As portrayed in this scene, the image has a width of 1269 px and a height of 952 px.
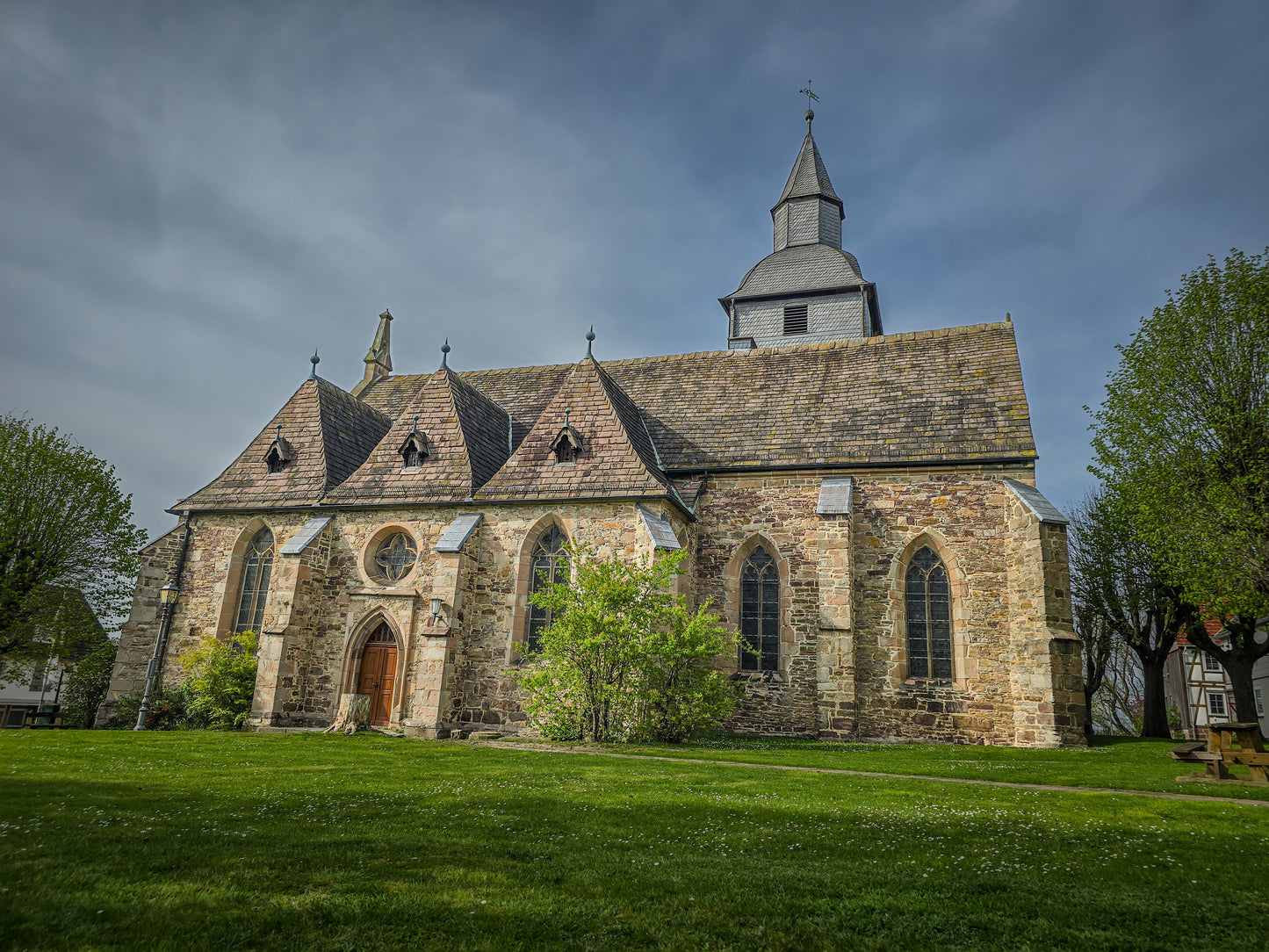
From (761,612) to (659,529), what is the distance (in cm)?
394

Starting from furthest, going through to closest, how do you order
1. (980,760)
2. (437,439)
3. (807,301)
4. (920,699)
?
1. (807,301)
2. (437,439)
3. (920,699)
4. (980,760)

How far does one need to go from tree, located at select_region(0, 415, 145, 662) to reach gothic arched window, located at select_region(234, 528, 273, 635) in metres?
5.30

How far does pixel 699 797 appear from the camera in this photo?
8.91m

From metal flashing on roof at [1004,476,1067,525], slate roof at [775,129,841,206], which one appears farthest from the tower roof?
metal flashing on roof at [1004,476,1067,525]

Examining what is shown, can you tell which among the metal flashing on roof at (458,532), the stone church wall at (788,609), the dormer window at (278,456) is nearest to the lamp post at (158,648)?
the stone church wall at (788,609)

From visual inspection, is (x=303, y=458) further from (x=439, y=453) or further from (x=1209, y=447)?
(x=1209, y=447)

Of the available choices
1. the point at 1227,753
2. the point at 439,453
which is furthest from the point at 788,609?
the point at 439,453

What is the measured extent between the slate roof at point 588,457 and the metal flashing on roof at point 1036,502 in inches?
322

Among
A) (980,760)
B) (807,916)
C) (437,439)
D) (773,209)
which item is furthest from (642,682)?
(773,209)

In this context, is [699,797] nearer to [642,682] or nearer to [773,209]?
[642,682]

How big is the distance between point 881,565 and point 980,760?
6298 millimetres

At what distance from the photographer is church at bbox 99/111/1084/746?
17.8 metres

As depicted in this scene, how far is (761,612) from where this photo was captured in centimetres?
1966

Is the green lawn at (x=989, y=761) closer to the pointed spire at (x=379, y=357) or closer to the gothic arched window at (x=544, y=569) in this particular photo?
the gothic arched window at (x=544, y=569)
